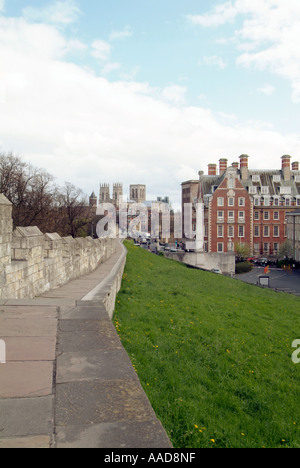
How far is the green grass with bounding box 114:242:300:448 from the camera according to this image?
503cm

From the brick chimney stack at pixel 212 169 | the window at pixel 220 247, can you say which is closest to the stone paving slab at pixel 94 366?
the window at pixel 220 247

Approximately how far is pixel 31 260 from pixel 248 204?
60.1 m

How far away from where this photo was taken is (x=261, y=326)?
1159 cm

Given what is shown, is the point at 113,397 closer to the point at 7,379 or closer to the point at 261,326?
the point at 7,379

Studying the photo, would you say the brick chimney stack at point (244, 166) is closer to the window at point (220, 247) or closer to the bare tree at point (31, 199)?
the window at point (220, 247)

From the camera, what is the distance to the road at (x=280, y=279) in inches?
1503

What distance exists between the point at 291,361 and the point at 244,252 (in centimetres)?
5430

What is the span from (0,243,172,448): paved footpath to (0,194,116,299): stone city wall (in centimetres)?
208

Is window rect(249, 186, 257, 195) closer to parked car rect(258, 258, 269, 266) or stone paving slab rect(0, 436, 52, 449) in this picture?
parked car rect(258, 258, 269, 266)

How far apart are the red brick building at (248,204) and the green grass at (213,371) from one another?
53874 mm

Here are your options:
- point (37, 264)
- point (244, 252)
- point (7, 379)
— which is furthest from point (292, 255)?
point (7, 379)

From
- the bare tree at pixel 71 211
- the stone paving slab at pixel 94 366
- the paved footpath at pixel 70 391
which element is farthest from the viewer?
the bare tree at pixel 71 211
